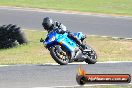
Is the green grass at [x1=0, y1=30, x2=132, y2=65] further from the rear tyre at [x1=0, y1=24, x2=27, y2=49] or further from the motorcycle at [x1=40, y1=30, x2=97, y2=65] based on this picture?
the motorcycle at [x1=40, y1=30, x2=97, y2=65]

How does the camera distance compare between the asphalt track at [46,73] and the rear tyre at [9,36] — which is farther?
the rear tyre at [9,36]

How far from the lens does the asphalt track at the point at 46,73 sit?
39.1ft

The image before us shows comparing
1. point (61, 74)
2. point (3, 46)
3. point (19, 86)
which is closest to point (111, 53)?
point (3, 46)

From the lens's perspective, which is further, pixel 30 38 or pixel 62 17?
pixel 62 17

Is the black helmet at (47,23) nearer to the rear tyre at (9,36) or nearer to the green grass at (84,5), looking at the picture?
the rear tyre at (9,36)

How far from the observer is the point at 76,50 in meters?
15.9

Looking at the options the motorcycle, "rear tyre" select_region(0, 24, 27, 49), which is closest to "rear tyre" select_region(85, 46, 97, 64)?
the motorcycle

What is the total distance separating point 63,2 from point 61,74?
939 inches

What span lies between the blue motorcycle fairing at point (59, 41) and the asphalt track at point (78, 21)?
1088 cm

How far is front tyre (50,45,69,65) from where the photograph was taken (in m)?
15.2

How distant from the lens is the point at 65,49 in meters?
15.7

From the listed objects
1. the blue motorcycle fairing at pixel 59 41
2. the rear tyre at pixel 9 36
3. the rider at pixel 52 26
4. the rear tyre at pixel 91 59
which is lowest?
A: the rear tyre at pixel 9 36

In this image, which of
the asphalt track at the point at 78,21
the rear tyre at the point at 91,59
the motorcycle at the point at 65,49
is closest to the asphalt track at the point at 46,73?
the rear tyre at the point at 91,59

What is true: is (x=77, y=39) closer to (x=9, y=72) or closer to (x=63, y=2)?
(x=9, y=72)
